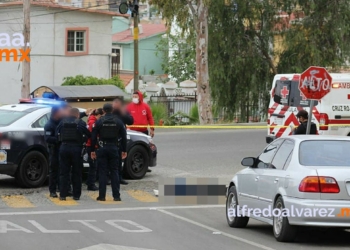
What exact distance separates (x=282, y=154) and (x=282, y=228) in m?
1.08

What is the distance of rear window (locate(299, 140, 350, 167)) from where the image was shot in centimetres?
1079

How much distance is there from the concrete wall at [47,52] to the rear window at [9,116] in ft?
108

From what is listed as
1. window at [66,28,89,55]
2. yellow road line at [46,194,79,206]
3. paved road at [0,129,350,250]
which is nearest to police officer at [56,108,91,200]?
yellow road line at [46,194,79,206]

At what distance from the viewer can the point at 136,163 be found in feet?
59.5

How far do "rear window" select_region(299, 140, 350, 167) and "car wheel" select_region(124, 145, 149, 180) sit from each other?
23.7 feet

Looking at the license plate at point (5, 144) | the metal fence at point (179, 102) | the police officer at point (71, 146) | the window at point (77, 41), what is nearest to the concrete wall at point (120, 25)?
the window at point (77, 41)

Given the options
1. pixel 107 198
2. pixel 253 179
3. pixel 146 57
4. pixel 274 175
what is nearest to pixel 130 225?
pixel 253 179

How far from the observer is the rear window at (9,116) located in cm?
1656

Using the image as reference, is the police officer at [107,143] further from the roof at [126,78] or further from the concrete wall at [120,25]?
the concrete wall at [120,25]

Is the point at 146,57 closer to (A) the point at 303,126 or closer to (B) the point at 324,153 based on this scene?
(A) the point at 303,126

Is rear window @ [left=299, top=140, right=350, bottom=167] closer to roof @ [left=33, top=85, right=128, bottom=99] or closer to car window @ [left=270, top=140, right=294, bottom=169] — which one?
car window @ [left=270, top=140, right=294, bottom=169]

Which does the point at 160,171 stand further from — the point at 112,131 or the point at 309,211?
the point at 309,211

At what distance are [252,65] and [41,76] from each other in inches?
644

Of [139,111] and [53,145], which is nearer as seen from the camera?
[53,145]
